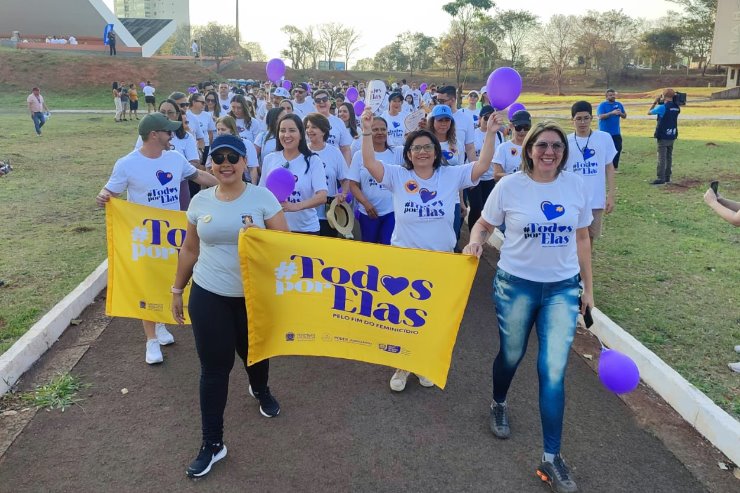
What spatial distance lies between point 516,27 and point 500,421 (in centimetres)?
8596

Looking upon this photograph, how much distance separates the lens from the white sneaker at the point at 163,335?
507cm

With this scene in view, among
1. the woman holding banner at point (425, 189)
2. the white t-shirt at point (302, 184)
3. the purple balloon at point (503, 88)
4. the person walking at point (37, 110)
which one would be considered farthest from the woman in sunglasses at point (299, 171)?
the person walking at point (37, 110)

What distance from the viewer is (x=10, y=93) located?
40031 mm

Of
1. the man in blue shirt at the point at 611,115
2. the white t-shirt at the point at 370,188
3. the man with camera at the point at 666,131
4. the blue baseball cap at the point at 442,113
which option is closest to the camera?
the white t-shirt at the point at 370,188

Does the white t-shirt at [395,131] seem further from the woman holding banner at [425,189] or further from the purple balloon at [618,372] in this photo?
the purple balloon at [618,372]

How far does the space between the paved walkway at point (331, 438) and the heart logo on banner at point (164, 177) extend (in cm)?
155

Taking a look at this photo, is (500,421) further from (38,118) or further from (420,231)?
(38,118)

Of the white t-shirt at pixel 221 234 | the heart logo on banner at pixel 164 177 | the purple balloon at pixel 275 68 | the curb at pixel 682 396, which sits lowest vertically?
the curb at pixel 682 396

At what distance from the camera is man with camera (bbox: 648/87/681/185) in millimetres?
12227

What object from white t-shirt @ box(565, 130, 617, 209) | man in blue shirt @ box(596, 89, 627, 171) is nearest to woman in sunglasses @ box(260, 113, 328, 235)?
white t-shirt @ box(565, 130, 617, 209)

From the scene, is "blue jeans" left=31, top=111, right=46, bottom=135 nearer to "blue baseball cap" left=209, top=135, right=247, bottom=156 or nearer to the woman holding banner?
the woman holding banner

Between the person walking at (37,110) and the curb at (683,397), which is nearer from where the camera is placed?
the curb at (683,397)

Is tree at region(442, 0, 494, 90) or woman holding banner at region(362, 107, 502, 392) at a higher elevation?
tree at region(442, 0, 494, 90)

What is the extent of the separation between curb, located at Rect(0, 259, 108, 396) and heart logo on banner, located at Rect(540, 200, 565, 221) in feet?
13.4
